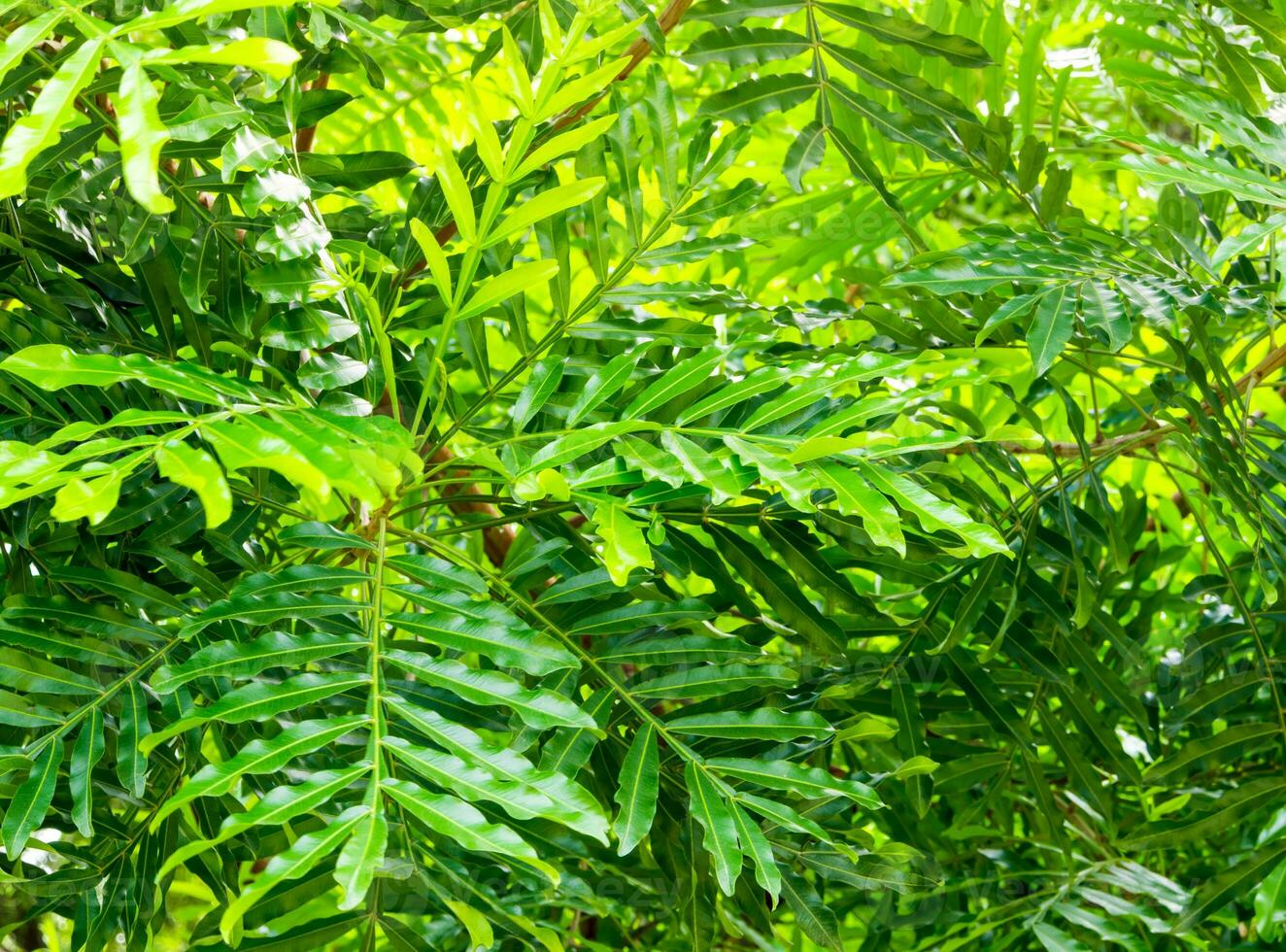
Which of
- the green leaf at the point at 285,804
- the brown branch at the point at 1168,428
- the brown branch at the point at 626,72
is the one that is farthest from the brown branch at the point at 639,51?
the green leaf at the point at 285,804

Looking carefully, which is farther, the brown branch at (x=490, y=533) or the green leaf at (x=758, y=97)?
the brown branch at (x=490, y=533)

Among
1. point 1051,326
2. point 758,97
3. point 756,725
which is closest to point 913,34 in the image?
point 758,97

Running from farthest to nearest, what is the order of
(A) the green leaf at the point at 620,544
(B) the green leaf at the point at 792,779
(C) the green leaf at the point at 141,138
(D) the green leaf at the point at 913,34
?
(D) the green leaf at the point at 913,34
(B) the green leaf at the point at 792,779
(A) the green leaf at the point at 620,544
(C) the green leaf at the point at 141,138

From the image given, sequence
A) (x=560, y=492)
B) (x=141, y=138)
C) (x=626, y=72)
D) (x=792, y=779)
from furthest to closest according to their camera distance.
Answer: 1. (x=626, y=72)
2. (x=792, y=779)
3. (x=560, y=492)
4. (x=141, y=138)

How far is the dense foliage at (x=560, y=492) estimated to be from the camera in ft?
1.47

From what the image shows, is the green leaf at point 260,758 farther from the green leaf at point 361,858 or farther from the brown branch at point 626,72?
the brown branch at point 626,72

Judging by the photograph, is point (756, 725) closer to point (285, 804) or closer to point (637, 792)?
point (637, 792)

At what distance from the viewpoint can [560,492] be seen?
445mm

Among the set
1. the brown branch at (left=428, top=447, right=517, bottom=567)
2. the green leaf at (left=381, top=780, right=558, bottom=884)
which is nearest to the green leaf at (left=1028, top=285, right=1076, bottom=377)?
the green leaf at (left=381, top=780, right=558, bottom=884)

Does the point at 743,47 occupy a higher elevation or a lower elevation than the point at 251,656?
higher

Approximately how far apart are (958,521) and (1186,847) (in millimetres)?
743

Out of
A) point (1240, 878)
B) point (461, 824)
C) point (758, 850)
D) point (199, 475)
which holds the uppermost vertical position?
point (199, 475)

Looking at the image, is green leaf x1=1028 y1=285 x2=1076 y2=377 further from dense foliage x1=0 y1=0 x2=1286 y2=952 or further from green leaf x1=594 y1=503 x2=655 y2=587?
green leaf x1=594 y1=503 x2=655 y2=587

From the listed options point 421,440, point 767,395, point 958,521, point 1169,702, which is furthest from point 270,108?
point 1169,702
